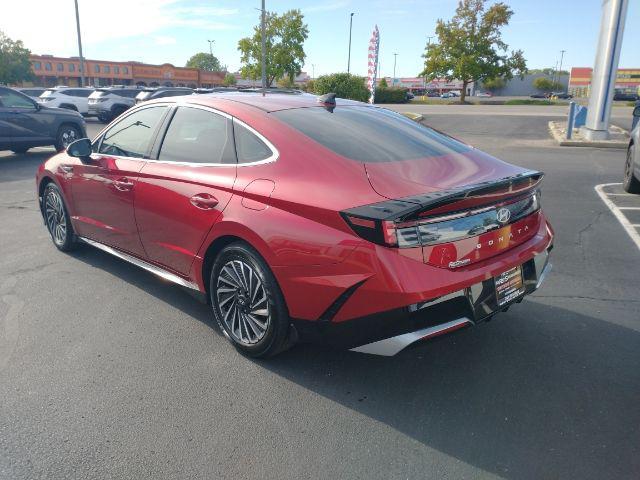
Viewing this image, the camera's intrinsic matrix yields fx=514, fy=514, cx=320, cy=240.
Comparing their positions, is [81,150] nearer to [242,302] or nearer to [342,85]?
[242,302]

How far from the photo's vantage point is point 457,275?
265cm

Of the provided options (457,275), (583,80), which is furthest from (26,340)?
(583,80)

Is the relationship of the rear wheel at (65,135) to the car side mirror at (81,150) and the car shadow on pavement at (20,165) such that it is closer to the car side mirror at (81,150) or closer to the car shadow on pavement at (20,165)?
the car shadow on pavement at (20,165)

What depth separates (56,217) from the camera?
5457 mm

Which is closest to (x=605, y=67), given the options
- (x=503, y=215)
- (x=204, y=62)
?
(x=503, y=215)

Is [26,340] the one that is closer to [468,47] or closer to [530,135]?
[530,135]

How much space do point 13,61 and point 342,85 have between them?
2075 inches

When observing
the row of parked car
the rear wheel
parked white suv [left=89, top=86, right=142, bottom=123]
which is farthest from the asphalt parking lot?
parked white suv [left=89, top=86, right=142, bottom=123]

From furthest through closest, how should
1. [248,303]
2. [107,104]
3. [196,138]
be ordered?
[107,104]
[196,138]
[248,303]

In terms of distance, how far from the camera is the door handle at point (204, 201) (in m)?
3.31

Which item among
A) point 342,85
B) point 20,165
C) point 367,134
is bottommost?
point 20,165

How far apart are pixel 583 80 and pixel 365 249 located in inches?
4112

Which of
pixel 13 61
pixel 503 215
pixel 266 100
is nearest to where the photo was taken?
pixel 503 215

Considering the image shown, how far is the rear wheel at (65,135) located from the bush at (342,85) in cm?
2025
